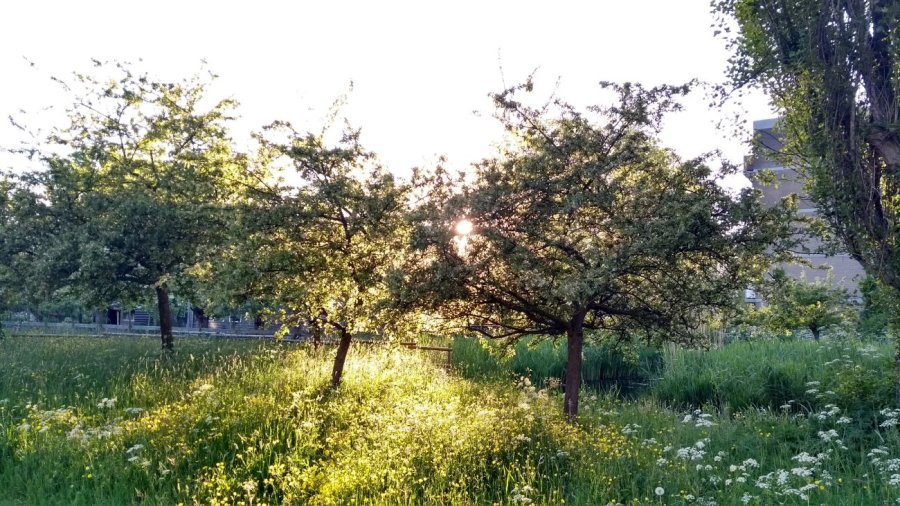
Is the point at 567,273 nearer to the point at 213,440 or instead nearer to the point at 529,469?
the point at 529,469

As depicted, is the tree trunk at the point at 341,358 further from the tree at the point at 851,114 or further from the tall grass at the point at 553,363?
the tree at the point at 851,114

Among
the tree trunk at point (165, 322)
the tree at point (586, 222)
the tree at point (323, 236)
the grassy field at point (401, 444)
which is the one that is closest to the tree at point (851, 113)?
the tree at point (586, 222)

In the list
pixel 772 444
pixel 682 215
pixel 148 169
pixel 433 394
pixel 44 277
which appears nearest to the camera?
pixel 682 215

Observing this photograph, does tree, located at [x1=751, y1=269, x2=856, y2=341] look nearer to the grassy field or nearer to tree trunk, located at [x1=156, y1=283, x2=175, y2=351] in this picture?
the grassy field

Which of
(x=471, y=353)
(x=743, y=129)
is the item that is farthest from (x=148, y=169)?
(x=743, y=129)

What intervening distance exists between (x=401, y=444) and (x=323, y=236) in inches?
139

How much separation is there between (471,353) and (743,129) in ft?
29.4

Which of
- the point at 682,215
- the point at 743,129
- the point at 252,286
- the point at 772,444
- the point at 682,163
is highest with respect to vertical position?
the point at 743,129

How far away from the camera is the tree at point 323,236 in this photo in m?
8.83

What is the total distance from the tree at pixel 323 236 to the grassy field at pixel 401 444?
4.81ft

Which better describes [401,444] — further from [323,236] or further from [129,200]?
[129,200]

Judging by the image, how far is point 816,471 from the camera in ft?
21.0

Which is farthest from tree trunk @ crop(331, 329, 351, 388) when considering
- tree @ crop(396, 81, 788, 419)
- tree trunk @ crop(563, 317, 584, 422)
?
tree trunk @ crop(563, 317, 584, 422)

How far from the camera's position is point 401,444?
682 cm
